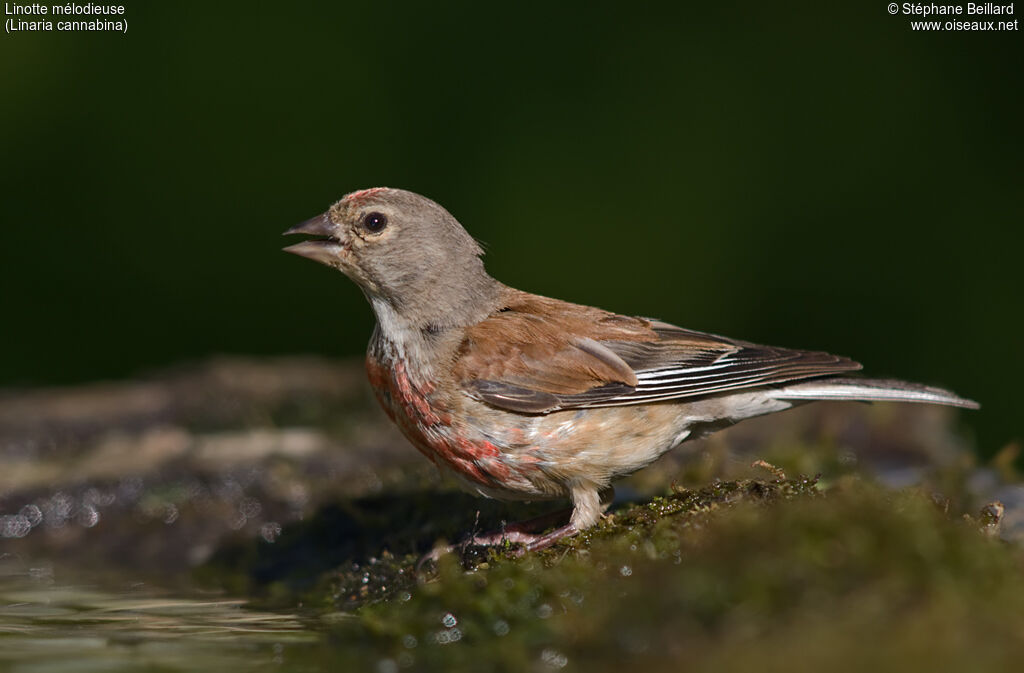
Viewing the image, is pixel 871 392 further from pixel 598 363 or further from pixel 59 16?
pixel 59 16

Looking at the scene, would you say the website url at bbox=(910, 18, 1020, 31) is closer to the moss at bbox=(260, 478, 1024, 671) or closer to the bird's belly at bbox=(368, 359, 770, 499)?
the bird's belly at bbox=(368, 359, 770, 499)

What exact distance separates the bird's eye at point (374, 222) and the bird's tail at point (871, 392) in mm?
1780

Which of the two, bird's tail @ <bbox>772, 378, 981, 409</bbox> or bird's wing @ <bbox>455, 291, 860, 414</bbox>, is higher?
bird's wing @ <bbox>455, 291, 860, 414</bbox>

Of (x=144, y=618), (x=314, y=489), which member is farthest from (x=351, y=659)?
(x=314, y=489)

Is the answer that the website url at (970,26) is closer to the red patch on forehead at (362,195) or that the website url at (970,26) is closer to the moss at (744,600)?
the red patch on forehead at (362,195)

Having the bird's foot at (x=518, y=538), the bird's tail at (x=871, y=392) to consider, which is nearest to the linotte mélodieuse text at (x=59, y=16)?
the bird's foot at (x=518, y=538)

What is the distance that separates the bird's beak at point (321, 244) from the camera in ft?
14.8

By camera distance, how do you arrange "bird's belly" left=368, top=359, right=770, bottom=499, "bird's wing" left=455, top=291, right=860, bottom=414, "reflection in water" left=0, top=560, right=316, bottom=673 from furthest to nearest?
"bird's wing" left=455, top=291, right=860, bottom=414 → "bird's belly" left=368, top=359, right=770, bottom=499 → "reflection in water" left=0, top=560, right=316, bottom=673

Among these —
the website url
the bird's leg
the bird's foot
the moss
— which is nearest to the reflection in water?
the moss

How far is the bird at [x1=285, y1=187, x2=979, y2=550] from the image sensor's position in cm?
417

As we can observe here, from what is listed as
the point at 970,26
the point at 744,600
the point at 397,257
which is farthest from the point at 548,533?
the point at 970,26

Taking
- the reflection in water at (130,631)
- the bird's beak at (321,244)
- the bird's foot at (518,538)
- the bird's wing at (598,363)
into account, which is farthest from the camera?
the bird's beak at (321,244)

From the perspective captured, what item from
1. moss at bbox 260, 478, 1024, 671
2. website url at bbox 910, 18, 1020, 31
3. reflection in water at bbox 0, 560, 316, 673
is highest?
website url at bbox 910, 18, 1020, 31

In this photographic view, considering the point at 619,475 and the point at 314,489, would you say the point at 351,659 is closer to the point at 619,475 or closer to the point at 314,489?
the point at 619,475
